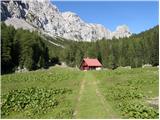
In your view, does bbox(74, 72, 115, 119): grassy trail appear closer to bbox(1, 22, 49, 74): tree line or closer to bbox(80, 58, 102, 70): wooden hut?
bbox(1, 22, 49, 74): tree line

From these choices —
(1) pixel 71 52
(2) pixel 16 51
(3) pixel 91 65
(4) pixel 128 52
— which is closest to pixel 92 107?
(2) pixel 16 51

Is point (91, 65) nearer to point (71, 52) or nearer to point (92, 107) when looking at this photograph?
point (71, 52)

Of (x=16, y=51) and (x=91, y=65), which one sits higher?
(x=16, y=51)

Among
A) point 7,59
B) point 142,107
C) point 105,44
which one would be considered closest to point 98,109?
point 142,107

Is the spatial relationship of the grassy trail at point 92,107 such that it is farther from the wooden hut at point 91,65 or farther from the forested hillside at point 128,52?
the forested hillside at point 128,52

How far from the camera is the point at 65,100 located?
3950 cm

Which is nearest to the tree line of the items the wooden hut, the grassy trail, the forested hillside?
the wooden hut

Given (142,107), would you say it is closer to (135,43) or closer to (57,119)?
(57,119)

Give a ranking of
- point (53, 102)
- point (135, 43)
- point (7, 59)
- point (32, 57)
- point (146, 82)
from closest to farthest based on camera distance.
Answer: point (53, 102), point (146, 82), point (7, 59), point (32, 57), point (135, 43)

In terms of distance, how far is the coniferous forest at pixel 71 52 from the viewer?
115m

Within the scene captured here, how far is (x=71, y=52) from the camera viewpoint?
196500 millimetres

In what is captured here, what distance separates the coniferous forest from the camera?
114625 mm

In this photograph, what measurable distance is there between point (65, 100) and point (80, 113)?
317 inches

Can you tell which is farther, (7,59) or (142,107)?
(7,59)
